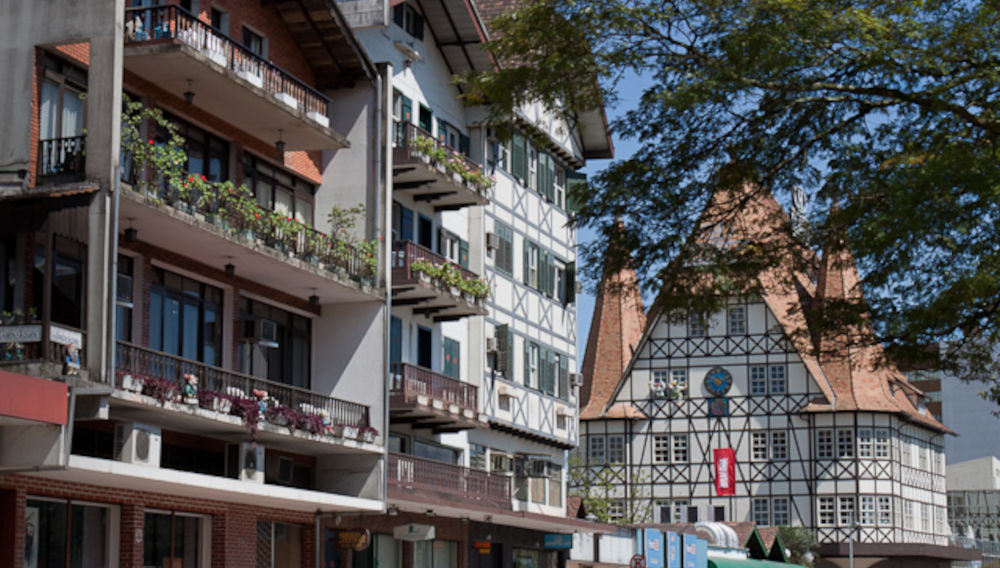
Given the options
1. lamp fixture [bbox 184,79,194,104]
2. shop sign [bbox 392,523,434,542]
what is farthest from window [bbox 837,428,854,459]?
lamp fixture [bbox 184,79,194,104]

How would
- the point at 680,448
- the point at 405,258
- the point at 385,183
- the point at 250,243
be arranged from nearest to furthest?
the point at 250,243 → the point at 385,183 → the point at 405,258 → the point at 680,448

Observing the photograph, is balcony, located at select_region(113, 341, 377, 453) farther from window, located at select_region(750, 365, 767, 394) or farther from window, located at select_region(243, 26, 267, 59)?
window, located at select_region(750, 365, 767, 394)

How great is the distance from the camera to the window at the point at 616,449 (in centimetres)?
8756

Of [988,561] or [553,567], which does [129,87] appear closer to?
[553,567]

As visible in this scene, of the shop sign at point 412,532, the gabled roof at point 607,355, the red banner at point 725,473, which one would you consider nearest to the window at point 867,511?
the red banner at point 725,473

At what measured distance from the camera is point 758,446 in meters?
84.9

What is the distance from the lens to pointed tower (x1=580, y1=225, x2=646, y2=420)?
295 ft

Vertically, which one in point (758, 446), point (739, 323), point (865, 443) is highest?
point (739, 323)

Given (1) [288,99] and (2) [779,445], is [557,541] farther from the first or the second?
(2) [779,445]

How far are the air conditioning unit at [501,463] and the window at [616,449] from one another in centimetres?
3986

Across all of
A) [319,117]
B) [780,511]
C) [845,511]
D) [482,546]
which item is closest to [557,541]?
[482,546]

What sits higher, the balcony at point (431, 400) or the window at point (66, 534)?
the balcony at point (431, 400)

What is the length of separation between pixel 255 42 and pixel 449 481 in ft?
40.5

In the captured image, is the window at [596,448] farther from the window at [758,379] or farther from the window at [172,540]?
the window at [172,540]
